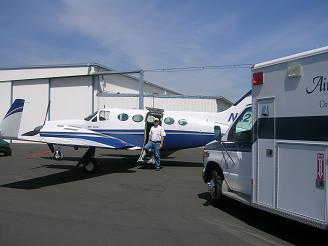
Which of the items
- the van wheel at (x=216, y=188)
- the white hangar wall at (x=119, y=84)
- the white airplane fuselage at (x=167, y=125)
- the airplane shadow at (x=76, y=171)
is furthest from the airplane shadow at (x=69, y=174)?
the white hangar wall at (x=119, y=84)

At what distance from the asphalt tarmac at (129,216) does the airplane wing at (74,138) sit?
1.39 m

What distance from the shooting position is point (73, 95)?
3791cm

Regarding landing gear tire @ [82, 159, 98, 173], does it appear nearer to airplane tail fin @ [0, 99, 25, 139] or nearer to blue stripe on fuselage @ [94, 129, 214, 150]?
blue stripe on fuselage @ [94, 129, 214, 150]

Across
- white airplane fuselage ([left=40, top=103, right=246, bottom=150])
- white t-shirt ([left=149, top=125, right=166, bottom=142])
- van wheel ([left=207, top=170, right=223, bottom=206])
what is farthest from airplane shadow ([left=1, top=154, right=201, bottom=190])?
van wheel ([left=207, top=170, right=223, bottom=206])

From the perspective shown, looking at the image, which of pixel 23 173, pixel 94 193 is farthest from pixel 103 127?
pixel 94 193

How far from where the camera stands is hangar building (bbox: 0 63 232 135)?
120 feet

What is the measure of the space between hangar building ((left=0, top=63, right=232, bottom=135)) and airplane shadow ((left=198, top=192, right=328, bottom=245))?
2705cm

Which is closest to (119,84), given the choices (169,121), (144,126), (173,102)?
(173,102)

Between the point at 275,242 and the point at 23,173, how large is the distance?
10688 mm

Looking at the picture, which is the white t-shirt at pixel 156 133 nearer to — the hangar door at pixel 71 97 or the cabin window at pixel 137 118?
the cabin window at pixel 137 118

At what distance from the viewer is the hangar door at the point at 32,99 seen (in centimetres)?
3825

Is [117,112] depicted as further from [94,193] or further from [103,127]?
Answer: [94,193]

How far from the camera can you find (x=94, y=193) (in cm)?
1102

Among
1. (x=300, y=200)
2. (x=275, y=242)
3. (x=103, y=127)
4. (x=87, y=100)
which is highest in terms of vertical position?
(x=87, y=100)
